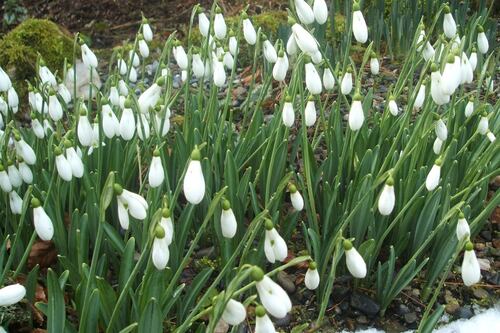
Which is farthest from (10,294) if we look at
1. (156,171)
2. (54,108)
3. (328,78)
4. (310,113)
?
(328,78)

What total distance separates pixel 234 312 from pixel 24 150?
0.88 metres

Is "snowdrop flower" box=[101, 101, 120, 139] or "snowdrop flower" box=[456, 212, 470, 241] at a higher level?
"snowdrop flower" box=[101, 101, 120, 139]

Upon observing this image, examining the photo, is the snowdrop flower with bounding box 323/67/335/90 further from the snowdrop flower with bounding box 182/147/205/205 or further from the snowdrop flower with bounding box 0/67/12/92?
the snowdrop flower with bounding box 0/67/12/92

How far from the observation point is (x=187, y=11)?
545cm

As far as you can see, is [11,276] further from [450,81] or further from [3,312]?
[450,81]

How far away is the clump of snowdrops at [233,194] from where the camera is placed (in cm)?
164

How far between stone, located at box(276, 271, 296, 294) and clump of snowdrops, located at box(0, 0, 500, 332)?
63 millimetres

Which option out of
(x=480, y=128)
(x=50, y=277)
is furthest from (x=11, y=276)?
(x=480, y=128)

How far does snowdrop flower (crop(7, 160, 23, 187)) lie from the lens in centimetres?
191

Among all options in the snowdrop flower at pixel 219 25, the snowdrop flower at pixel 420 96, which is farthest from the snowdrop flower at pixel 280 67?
the snowdrop flower at pixel 420 96

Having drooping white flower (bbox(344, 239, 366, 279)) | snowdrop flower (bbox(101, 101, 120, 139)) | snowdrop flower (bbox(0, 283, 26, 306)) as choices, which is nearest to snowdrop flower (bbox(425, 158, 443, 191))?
drooping white flower (bbox(344, 239, 366, 279))

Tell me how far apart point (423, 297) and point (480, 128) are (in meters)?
0.53

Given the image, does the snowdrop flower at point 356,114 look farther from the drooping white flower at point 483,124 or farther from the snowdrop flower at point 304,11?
the drooping white flower at point 483,124

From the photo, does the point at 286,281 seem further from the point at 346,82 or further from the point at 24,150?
the point at 24,150
